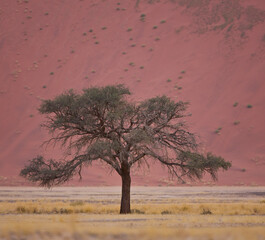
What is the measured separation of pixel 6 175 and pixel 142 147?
4073 centimetres

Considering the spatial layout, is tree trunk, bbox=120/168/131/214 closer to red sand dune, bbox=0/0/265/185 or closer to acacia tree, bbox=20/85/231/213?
acacia tree, bbox=20/85/231/213

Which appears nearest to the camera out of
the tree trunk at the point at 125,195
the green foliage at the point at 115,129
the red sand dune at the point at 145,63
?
the green foliage at the point at 115,129

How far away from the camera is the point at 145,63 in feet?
238

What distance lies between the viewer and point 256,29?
7169 centimetres

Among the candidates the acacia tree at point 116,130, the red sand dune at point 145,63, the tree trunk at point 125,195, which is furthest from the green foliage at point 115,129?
the red sand dune at point 145,63

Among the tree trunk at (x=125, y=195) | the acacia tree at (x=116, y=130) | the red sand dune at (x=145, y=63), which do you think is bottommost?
the tree trunk at (x=125, y=195)

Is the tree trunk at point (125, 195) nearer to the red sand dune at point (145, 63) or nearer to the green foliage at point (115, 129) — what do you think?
the green foliage at point (115, 129)

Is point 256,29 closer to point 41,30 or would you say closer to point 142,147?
point 41,30

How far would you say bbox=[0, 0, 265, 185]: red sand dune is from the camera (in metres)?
60.4

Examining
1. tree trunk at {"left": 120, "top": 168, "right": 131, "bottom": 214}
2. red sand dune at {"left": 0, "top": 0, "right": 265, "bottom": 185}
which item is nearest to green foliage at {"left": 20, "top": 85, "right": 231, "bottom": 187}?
tree trunk at {"left": 120, "top": 168, "right": 131, "bottom": 214}

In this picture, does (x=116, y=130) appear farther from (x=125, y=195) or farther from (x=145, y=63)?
(x=145, y=63)

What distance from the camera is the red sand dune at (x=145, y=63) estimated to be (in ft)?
198

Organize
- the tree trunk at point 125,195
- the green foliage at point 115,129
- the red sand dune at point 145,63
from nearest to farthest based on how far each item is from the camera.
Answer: the green foliage at point 115,129
the tree trunk at point 125,195
the red sand dune at point 145,63

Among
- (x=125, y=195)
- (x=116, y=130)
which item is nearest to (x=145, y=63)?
(x=116, y=130)
